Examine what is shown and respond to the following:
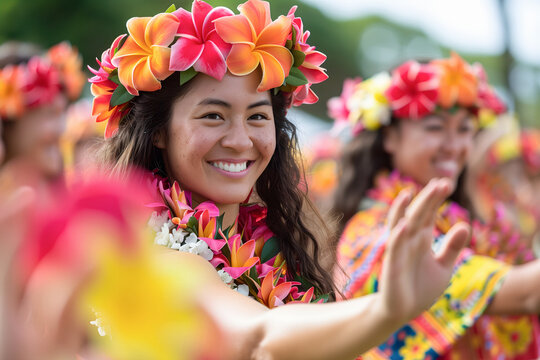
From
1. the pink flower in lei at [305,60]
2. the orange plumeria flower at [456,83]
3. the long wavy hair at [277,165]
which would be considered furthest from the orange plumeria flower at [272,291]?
the orange plumeria flower at [456,83]

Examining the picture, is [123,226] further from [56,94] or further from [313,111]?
[313,111]

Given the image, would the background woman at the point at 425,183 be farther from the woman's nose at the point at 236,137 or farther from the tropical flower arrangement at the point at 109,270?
the tropical flower arrangement at the point at 109,270

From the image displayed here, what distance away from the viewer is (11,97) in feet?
14.1

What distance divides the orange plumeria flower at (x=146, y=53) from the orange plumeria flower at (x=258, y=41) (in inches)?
6.4

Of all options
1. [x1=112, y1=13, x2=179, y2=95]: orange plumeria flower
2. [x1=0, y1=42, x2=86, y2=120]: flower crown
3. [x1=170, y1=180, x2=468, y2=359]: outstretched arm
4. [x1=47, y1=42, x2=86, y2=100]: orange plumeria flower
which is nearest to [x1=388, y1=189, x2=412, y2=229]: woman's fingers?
[x1=170, y1=180, x2=468, y2=359]: outstretched arm

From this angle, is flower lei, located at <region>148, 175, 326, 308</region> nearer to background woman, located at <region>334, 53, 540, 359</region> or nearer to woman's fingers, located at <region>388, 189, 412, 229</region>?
woman's fingers, located at <region>388, 189, 412, 229</region>

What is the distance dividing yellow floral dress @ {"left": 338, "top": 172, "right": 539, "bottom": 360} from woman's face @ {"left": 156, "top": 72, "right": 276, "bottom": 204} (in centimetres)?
111

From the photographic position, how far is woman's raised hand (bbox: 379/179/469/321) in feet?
3.84

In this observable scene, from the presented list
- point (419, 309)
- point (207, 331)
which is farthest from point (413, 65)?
point (207, 331)

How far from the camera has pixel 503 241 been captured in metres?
4.08

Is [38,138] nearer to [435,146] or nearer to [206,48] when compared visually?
[435,146]

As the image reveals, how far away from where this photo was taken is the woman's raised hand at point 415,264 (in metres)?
1.17

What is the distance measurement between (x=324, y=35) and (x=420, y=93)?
2905 cm

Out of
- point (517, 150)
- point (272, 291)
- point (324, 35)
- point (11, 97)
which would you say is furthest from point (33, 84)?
point (324, 35)
